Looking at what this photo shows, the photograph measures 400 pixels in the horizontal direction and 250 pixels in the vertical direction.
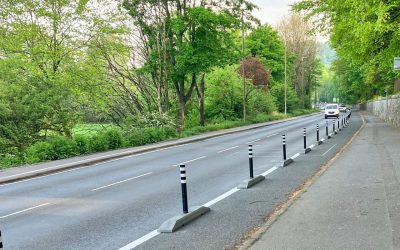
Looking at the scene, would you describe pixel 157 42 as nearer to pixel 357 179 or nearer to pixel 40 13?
pixel 40 13

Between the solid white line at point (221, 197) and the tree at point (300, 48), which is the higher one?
the tree at point (300, 48)

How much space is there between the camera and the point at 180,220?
7457 mm

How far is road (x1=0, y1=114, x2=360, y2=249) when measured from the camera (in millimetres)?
6953

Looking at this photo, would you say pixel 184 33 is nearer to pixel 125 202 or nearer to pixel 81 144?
pixel 81 144

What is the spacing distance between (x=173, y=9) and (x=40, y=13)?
499 inches

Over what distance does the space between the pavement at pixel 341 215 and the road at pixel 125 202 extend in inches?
22.4

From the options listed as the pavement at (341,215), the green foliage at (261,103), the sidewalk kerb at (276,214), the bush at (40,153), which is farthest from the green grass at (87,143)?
the green foliage at (261,103)

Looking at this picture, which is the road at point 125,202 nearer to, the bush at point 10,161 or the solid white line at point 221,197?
the solid white line at point 221,197

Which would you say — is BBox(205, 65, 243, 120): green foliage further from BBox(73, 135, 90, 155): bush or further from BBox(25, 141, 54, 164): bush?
BBox(25, 141, 54, 164): bush

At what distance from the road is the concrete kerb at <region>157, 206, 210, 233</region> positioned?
0.46 feet

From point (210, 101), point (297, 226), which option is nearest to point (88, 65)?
point (210, 101)

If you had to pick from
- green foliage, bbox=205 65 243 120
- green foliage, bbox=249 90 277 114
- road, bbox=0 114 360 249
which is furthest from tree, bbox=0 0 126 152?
green foliage, bbox=249 90 277 114

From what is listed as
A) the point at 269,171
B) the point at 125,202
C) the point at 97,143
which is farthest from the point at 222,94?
the point at 125,202

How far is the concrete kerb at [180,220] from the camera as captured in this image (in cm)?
719
